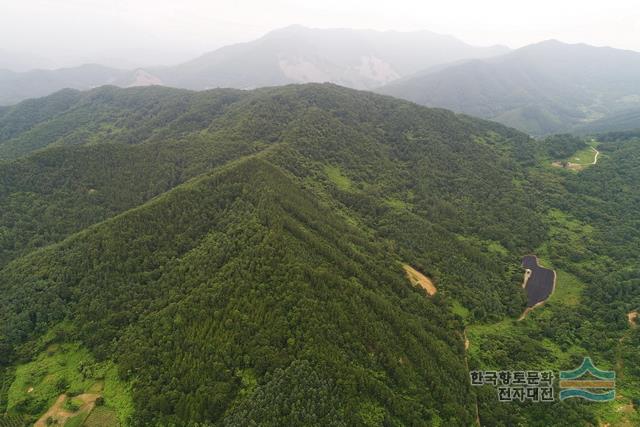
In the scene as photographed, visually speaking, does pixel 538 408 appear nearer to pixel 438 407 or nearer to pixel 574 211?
pixel 438 407

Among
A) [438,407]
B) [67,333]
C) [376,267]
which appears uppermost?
[67,333]

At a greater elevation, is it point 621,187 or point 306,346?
point 306,346

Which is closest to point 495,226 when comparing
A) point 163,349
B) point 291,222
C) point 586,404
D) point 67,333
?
point 586,404

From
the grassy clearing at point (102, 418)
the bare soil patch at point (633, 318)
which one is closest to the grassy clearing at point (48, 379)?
the grassy clearing at point (102, 418)

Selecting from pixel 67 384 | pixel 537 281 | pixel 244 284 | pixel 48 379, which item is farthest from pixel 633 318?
pixel 48 379

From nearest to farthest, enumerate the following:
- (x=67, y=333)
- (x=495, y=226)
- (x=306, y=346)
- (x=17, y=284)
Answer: (x=306, y=346) < (x=67, y=333) < (x=17, y=284) < (x=495, y=226)

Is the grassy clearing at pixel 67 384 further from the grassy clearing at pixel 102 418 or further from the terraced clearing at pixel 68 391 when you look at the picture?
the grassy clearing at pixel 102 418
